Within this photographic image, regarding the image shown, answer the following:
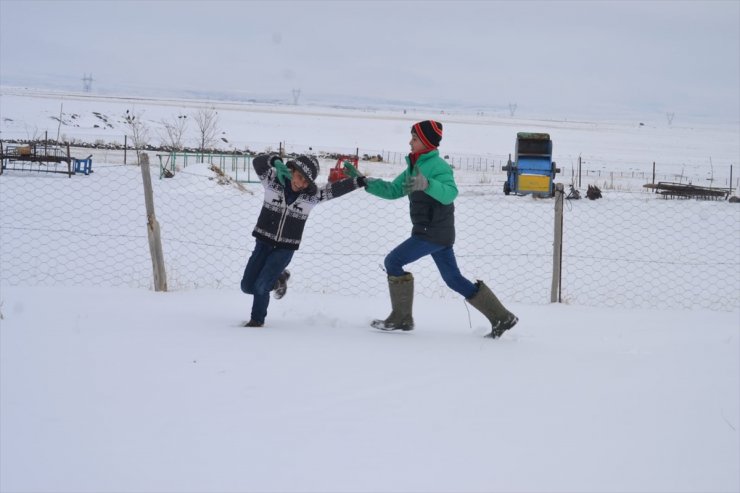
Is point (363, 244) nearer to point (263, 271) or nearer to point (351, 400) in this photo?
point (263, 271)

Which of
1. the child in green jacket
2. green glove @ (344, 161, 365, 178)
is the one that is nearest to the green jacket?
the child in green jacket

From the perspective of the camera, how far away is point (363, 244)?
41.3 ft

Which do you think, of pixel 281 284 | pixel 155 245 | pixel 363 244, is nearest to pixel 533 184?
pixel 363 244

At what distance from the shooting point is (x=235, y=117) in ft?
288

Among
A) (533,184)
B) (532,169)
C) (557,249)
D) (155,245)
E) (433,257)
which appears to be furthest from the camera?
(532,169)

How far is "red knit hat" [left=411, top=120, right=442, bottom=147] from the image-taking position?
184 inches

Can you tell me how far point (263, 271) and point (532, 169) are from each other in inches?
764

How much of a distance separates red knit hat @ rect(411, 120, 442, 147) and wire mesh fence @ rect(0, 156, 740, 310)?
3.10 meters

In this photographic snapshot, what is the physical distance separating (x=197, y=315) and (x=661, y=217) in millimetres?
14512

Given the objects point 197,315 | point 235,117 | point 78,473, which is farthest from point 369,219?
point 235,117

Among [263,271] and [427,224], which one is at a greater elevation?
[427,224]

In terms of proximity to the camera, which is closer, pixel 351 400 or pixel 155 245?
pixel 351 400

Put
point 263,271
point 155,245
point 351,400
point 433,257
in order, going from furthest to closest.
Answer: point 155,245, point 263,271, point 433,257, point 351,400

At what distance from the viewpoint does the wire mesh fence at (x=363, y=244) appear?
29.5ft
